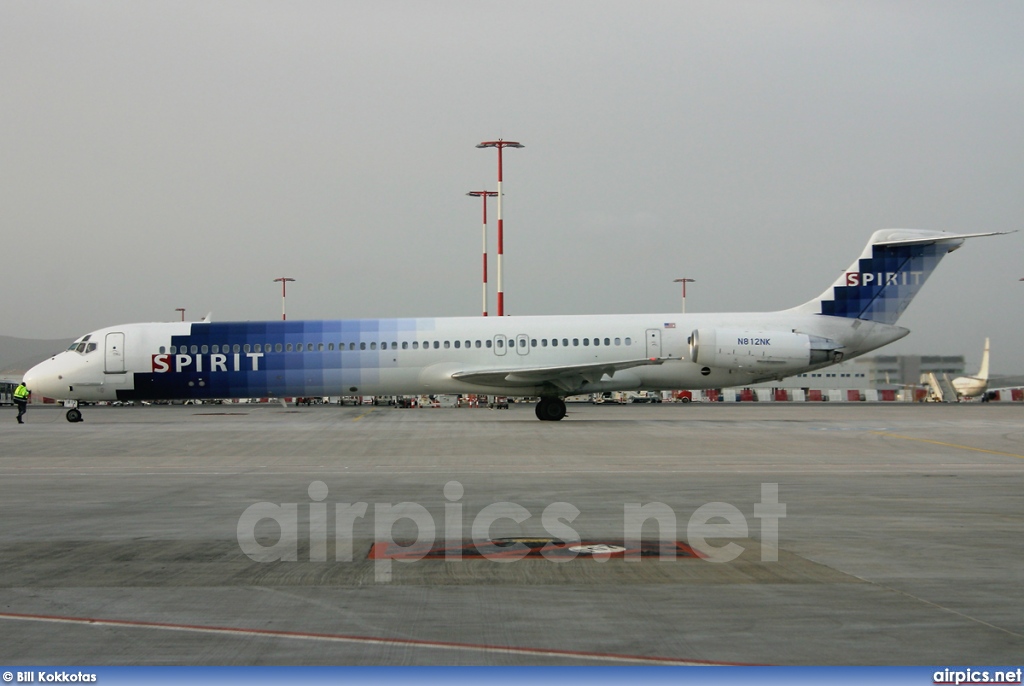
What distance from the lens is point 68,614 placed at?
22.2 feet

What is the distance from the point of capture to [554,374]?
29.8m

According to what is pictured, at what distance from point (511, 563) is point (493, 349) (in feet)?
75.0

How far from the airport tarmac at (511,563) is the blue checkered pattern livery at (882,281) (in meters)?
13.2

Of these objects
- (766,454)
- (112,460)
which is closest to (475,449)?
(766,454)

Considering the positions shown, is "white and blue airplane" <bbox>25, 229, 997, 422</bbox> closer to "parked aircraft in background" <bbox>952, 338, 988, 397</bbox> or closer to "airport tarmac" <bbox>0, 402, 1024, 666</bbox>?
"airport tarmac" <bbox>0, 402, 1024, 666</bbox>

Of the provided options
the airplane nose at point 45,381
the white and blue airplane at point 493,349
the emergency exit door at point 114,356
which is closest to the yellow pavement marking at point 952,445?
the white and blue airplane at point 493,349

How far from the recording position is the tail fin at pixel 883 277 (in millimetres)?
31797

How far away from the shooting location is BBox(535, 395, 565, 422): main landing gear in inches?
1228

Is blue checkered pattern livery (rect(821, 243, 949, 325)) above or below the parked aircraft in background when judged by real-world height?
above

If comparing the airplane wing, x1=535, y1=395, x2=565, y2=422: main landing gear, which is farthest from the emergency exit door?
x1=535, y1=395, x2=565, y2=422: main landing gear

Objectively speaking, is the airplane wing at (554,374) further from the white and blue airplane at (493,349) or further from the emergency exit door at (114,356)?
the emergency exit door at (114,356)

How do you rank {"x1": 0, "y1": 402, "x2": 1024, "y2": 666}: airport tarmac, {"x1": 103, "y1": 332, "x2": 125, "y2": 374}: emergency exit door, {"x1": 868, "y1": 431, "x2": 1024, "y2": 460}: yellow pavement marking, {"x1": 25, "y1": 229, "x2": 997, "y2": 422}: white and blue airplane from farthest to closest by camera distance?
1. {"x1": 103, "y1": 332, "x2": 125, "y2": 374}: emergency exit door
2. {"x1": 25, "y1": 229, "x2": 997, "y2": 422}: white and blue airplane
3. {"x1": 868, "y1": 431, "x2": 1024, "y2": 460}: yellow pavement marking
4. {"x1": 0, "y1": 402, "x2": 1024, "y2": 666}: airport tarmac

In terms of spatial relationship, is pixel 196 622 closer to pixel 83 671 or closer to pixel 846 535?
pixel 83 671

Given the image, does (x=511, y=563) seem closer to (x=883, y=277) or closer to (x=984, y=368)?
(x=883, y=277)
